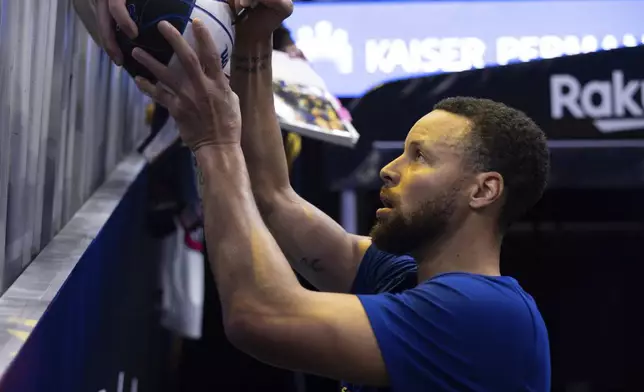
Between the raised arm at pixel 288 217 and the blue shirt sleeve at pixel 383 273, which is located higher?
the raised arm at pixel 288 217

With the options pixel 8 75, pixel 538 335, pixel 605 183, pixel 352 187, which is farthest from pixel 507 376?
pixel 605 183

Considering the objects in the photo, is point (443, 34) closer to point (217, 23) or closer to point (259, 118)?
point (259, 118)

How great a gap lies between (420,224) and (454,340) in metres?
0.24

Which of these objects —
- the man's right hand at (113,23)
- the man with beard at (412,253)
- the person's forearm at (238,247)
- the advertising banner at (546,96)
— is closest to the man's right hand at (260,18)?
the man with beard at (412,253)

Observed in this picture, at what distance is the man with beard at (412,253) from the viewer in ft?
2.90

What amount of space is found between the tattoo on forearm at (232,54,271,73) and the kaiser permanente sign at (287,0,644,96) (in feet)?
5.92

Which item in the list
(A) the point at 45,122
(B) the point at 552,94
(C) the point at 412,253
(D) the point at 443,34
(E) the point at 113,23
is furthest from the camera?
(D) the point at 443,34

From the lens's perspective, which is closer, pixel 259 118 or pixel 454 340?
pixel 454 340

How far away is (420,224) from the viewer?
1.08 m

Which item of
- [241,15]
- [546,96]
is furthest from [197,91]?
[546,96]

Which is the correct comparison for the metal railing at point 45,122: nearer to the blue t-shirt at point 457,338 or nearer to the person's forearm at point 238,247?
the person's forearm at point 238,247

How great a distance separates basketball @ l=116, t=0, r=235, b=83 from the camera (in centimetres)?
96

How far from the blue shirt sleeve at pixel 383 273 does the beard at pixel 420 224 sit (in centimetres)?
14

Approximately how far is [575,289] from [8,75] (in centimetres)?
288
